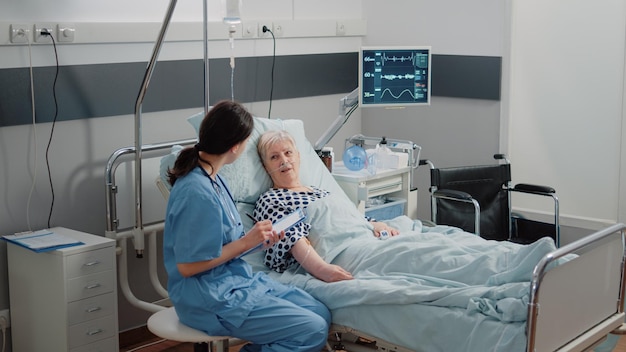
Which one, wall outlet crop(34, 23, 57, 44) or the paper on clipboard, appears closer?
the paper on clipboard

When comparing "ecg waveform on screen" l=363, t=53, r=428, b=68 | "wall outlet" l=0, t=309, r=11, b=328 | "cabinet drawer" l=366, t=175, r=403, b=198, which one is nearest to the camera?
"wall outlet" l=0, t=309, r=11, b=328

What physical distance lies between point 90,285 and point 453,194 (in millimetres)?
1857

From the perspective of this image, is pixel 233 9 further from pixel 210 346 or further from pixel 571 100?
pixel 571 100

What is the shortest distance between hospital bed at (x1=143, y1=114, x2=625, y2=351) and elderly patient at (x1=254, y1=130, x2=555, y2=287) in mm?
83

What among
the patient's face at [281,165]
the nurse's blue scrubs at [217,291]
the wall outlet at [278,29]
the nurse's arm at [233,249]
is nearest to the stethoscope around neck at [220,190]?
the nurse's blue scrubs at [217,291]

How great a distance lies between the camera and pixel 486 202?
14.9ft

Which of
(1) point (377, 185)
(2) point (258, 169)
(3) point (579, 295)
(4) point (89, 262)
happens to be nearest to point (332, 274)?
(2) point (258, 169)

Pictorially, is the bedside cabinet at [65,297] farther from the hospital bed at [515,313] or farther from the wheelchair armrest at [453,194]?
the wheelchair armrest at [453,194]

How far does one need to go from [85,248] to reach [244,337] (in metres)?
0.88

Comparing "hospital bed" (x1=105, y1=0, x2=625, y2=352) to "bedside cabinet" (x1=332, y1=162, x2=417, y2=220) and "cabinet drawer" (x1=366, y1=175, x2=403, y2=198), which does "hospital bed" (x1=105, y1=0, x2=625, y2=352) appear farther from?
"cabinet drawer" (x1=366, y1=175, x2=403, y2=198)

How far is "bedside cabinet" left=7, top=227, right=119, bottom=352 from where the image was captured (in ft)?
10.9

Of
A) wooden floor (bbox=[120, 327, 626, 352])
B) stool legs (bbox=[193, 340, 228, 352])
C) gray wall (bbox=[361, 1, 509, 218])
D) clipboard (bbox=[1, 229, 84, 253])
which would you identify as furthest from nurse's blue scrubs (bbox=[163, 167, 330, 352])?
gray wall (bbox=[361, 1, 509, 218])

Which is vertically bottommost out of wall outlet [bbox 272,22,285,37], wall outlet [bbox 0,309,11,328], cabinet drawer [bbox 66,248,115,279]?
wall outlet [bbox 0,309,11,328]

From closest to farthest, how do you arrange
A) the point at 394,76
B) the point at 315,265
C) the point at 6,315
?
the point at 315,265
the point at 6,315
the point at 394,76
